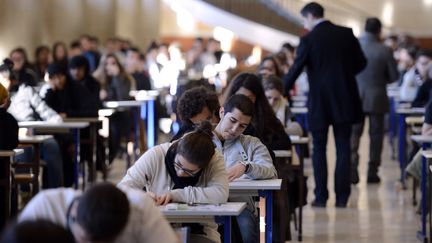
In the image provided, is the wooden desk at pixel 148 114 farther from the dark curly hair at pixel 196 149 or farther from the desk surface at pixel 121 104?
the dark curly hair at pixel 196 149

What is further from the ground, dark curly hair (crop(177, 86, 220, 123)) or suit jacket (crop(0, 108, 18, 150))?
dark curly hair (crop(177, 86, 220, 123))

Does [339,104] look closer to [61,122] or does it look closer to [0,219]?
[61,122]

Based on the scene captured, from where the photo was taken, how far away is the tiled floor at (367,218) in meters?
8.30

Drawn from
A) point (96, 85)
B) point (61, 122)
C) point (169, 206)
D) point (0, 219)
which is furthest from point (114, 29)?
point (169, 206)

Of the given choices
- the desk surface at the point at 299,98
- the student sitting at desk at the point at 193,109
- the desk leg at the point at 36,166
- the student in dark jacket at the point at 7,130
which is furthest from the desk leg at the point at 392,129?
the student sitting at desk at the point at 193,109

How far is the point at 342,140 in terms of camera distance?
31.6 ft

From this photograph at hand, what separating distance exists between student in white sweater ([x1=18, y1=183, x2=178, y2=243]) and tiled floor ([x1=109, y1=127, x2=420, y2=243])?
454 cm

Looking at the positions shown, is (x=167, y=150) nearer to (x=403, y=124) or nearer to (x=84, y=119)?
(x=84, y=119)

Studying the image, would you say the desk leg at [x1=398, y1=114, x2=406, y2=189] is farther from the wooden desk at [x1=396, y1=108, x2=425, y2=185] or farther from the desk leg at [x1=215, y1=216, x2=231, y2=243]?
the desk leg at [x1=215, y1=216, x2=231, y2=243]

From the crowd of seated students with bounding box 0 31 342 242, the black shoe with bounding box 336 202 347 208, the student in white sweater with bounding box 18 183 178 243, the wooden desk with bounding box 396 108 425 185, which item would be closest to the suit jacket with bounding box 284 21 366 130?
the black shoe with bounding box 336 202 347 208

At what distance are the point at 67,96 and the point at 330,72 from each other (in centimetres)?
267

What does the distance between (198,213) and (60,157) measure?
16.3 ft

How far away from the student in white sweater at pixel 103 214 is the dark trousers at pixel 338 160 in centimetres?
595

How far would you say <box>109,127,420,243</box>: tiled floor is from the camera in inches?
327
